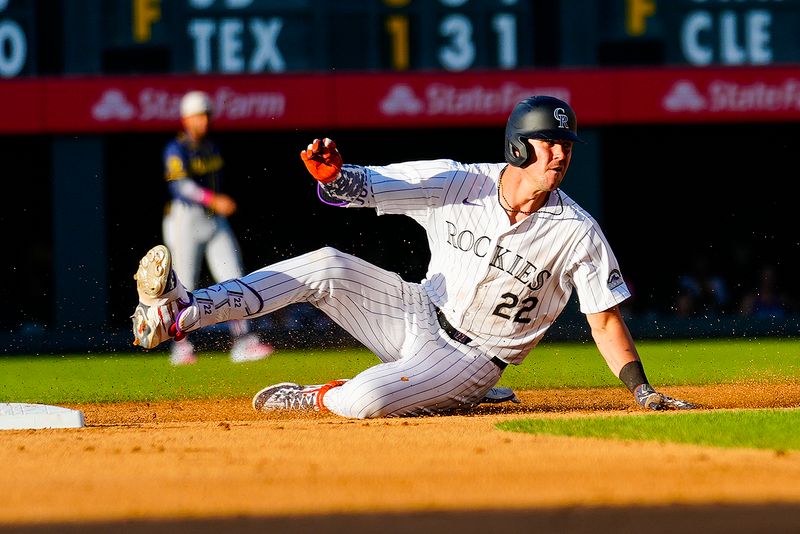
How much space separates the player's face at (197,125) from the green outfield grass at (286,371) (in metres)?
1.63

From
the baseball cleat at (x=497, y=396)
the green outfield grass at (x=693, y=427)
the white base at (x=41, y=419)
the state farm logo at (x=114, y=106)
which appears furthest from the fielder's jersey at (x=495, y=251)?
the state farm logo at (x=114, y=106)

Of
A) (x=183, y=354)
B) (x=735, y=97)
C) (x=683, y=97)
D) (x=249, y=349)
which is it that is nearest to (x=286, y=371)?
(x=249, y=349)

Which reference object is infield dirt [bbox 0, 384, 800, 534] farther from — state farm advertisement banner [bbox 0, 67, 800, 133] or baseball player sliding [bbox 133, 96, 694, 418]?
state farm advertisement banner [bbox 0, 67, 800, 133]

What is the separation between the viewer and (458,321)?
6266mm

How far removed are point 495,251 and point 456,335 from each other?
451mm

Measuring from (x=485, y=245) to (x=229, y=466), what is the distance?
1.90 m

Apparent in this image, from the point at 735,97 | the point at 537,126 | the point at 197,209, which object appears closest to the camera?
the point at 537,126

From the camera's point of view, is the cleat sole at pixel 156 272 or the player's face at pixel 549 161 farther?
the player's face at pixel 549 161

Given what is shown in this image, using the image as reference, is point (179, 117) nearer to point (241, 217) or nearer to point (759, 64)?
point (241, 217)

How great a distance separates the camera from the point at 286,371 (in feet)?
31.1

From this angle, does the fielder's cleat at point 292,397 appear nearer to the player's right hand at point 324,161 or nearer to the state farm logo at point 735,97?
the player's right hand at point 324,161

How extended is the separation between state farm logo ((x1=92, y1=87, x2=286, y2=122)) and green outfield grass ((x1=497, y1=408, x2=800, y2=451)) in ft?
38.7

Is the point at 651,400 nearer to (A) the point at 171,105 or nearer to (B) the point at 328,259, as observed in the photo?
(B) the point at 328,259

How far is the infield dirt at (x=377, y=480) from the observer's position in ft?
11.7
